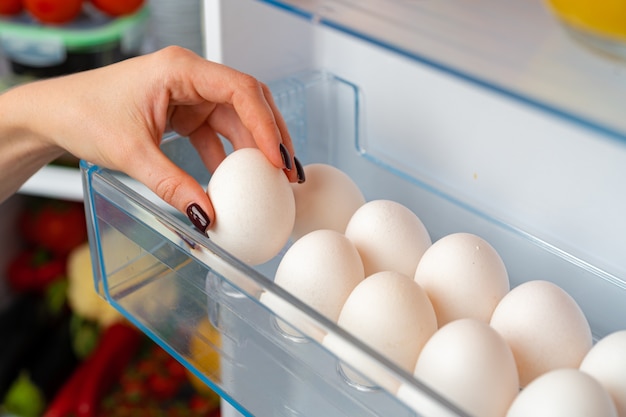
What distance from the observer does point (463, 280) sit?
0.73m

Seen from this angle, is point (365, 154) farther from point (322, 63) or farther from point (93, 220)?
point (93, 220)

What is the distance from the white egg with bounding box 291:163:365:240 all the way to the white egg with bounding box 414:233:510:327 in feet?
0.41

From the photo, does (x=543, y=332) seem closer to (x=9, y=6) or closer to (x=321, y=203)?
(x=321, y=203)

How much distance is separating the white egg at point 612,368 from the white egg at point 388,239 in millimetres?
194

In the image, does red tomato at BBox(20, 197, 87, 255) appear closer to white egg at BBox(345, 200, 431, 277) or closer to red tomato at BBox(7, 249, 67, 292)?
red tomato at BBox(7, 249, 67, 292)

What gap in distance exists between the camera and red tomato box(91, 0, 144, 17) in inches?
53.5

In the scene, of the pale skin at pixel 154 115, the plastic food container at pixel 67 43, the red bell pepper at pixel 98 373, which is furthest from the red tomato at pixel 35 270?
the pale skin at pixel 154 115

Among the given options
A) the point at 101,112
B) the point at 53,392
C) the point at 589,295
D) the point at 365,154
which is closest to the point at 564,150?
the point at 589,295

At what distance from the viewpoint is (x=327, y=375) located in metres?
0.67

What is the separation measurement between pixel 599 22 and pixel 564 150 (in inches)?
14.2

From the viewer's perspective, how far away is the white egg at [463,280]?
0.73m

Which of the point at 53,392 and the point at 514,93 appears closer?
the point at 514,93

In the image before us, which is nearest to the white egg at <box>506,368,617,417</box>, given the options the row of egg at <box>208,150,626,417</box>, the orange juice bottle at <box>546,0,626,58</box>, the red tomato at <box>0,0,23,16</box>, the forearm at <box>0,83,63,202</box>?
the row of egg at <box>208,150,626,417</box>

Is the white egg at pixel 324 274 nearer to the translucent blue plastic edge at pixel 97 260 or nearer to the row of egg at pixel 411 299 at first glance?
the row of egg at pixel 411 299
